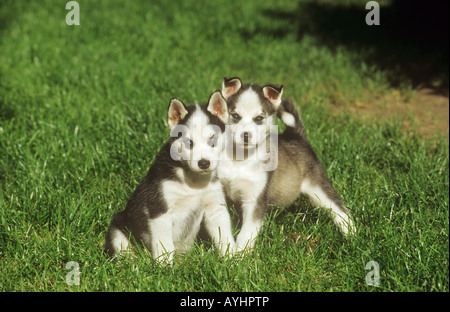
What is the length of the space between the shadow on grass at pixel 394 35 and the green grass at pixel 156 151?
15.9 inches

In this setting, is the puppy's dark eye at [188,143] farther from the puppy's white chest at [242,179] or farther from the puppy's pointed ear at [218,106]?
the puppy's white chest at [242,179]

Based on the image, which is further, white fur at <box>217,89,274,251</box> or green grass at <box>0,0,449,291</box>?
white fur at <box>217,89,274,251</box>

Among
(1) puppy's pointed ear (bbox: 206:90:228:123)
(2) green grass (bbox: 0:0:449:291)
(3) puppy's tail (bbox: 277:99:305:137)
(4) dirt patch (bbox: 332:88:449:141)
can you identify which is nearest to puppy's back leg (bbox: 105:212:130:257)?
(2) green grass (bbox: 0:0:449:291)

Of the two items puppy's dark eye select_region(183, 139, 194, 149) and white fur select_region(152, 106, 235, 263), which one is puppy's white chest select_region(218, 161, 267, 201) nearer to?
white fur select_region(152, 106, 235, 263)

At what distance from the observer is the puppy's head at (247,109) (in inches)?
165

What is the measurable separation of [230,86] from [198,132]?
588 mm

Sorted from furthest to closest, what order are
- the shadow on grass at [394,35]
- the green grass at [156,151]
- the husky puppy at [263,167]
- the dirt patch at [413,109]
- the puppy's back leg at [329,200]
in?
1. the shadow on grass at [394,35]
2. the dirt patch at [413,109]
3. the puppy's back leg at [329,200]
4. the husky puppy at [263,167]
5. the green grass at [156,151]

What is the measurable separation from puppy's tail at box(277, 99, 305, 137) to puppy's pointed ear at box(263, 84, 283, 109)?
0.22 metres

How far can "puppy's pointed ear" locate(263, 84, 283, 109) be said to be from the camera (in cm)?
431

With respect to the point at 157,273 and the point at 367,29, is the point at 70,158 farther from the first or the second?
the point at 367,29

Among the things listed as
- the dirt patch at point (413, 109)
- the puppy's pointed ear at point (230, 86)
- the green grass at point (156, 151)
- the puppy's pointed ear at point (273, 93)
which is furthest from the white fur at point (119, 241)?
the dirt patch at point (413, 109)

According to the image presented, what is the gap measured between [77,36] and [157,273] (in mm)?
7132
